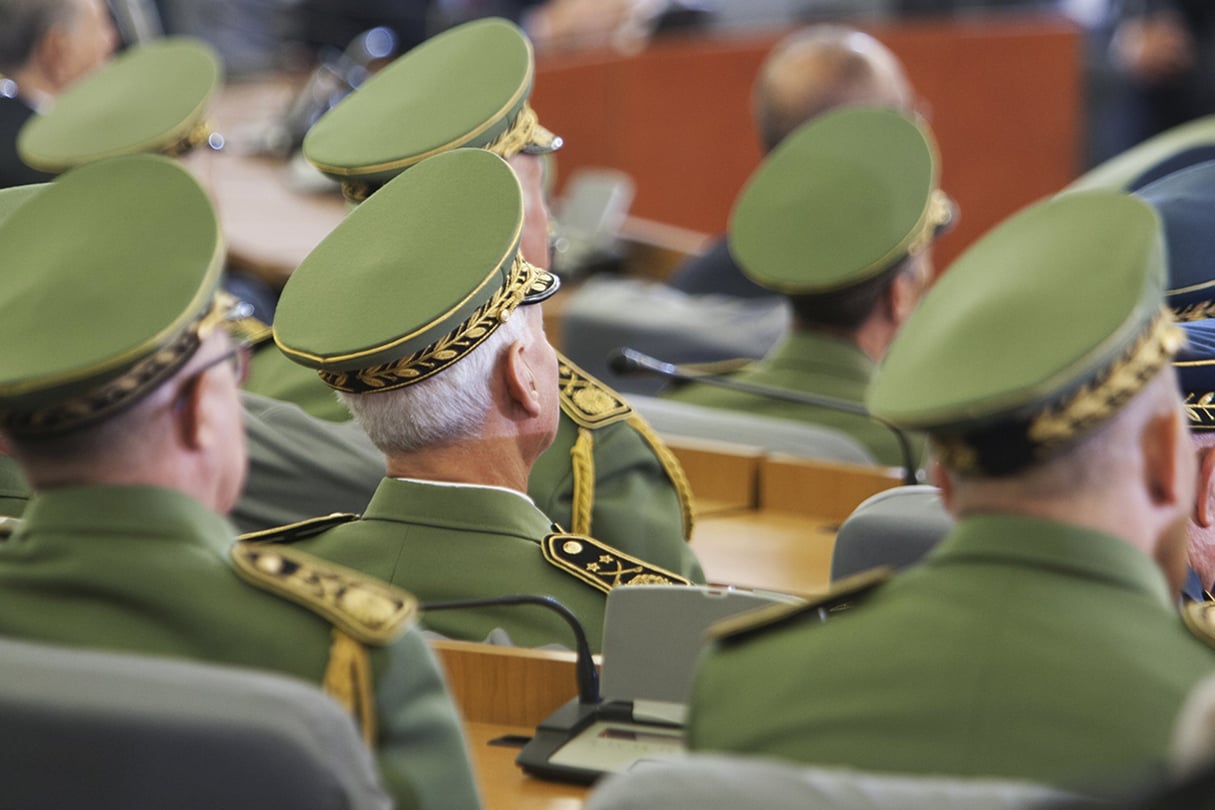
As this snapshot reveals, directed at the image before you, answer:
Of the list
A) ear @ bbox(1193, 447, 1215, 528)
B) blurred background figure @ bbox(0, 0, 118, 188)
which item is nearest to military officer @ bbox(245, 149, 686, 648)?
ear @ bbox(1193, 447, 1215, 528)

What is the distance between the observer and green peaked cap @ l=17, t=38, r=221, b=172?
322 centimetres

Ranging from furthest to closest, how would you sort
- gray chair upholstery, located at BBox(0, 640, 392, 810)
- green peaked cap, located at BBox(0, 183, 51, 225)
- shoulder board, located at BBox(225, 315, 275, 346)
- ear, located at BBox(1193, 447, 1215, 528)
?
shoulder board, located at BBox(225, 315, 275, 346) → green peaked cap, located at BBox(0, 183, 51, 225) → ear, located at BBox(1193, 447, 1215, 528) → gray chair upholstery, located at BBox(0, 640, 392, 810)

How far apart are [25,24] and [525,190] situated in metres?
2.38

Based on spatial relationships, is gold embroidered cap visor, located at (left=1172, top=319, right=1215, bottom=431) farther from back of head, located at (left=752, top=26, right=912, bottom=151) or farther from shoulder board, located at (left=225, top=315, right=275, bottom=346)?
back of head, located at (left=752, top=26, right=912, bottom=151)

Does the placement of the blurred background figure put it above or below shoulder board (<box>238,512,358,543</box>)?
below

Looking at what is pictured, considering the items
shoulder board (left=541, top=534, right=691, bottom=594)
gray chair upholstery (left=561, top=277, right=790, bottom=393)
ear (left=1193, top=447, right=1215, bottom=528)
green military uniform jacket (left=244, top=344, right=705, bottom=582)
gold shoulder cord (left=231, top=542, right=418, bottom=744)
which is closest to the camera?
gold shoulder cord (left=231, top=542, right=418, bottom=744)

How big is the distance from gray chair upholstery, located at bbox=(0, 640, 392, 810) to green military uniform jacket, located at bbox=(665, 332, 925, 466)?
1817 mm

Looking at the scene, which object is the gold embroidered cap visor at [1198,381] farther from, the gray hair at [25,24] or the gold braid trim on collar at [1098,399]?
the gray hair at [25,24]

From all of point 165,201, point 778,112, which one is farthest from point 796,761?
point 778,112

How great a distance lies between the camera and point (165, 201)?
138cm

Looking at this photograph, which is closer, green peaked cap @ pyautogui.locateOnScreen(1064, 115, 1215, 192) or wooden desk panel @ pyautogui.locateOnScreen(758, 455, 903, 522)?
wooden desk panel @ pyautogui.locateOnScreen(758, 455, 903, 522)

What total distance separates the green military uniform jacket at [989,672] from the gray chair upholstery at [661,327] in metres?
2.81

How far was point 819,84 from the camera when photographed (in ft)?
12.1

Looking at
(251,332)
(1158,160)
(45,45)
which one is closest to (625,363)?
(251,332)
